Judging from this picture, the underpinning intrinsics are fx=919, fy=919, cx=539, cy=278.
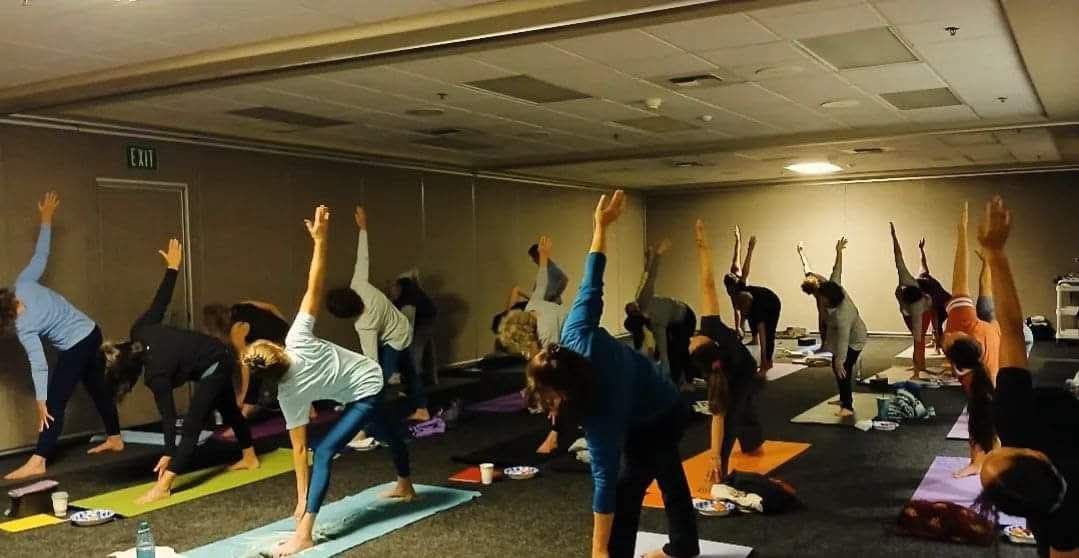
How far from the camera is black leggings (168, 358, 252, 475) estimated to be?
5027mm

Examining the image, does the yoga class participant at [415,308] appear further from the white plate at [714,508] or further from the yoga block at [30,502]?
the white plate at [714,508]

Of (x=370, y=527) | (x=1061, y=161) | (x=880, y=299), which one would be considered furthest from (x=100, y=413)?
(x=1061, y=161)

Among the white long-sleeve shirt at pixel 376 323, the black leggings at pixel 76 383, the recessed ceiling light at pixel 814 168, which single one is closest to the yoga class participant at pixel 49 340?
the black leggings at pixel 76 383

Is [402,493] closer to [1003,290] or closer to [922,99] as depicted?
[1003,290]

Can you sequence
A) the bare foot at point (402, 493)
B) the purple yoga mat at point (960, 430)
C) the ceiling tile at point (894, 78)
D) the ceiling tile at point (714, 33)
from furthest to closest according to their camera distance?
1. the purple yoga mat at point (960, 430)
2. the ceiling tile at point (894, 78)
3. the bare foot at point (402, 493)
4. the ceiling tile at point (714, 33)

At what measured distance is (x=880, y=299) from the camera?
13.1 meters

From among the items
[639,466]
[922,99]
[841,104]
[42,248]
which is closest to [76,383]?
[42,248]

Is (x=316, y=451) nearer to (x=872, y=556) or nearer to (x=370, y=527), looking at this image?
(x=370, y=527)

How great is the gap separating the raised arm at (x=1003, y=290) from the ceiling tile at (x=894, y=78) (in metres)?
3.49

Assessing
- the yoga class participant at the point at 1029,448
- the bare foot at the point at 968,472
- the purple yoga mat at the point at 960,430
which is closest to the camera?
the yoga class participant at the point at 1029,448

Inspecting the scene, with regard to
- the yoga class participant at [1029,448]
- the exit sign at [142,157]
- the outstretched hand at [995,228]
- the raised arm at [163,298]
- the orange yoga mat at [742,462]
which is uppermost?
the exit sign at [142,157]

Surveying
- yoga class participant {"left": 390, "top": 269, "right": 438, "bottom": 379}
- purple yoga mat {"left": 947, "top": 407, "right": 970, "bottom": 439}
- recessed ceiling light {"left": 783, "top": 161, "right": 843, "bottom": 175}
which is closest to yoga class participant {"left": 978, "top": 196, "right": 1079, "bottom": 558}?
purple yoga mat {"left": 947, "top": 407, "right": 970, "bottom": 439}

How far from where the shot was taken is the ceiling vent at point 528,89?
19.1 feet

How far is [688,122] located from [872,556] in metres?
4.65
